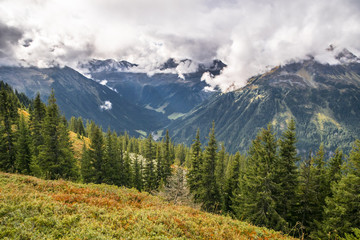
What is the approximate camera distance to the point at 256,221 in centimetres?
2166

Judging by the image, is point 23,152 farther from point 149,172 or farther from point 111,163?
point 149,172

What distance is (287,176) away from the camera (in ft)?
72.5

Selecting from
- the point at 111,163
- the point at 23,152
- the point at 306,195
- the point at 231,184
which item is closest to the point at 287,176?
the point at 306,195

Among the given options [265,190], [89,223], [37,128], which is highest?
[37,128]

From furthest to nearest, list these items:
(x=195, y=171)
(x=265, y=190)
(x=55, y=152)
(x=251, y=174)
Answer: (x=195, y=171) < (x=55, y=152) < (x=251, y=174) < (x=265, y=190)

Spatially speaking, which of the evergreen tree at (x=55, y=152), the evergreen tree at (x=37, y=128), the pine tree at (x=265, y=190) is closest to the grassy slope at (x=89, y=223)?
the pine tree at (x=265, y=190)

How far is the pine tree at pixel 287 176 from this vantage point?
22.0m

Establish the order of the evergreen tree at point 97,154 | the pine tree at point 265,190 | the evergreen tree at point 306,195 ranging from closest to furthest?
the pine tree at point 265,190 → the evergreen tree at point 306,195 → the evergreen tree at point 97,154

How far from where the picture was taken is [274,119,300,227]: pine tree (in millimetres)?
22047

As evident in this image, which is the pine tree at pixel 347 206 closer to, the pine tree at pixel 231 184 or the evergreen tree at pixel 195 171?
the pine tree at pixel 231 184

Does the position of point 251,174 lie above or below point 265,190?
above

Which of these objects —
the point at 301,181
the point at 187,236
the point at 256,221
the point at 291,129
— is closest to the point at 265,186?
the point at 256,221

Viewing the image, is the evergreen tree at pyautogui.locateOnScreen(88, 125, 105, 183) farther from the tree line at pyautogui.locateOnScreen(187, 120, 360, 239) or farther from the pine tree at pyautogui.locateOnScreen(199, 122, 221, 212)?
the tree line at pyautogui.locateOnScreen(187, 120, 360, 239)

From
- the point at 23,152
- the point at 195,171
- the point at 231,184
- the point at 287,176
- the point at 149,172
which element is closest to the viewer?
the point at 287,176
